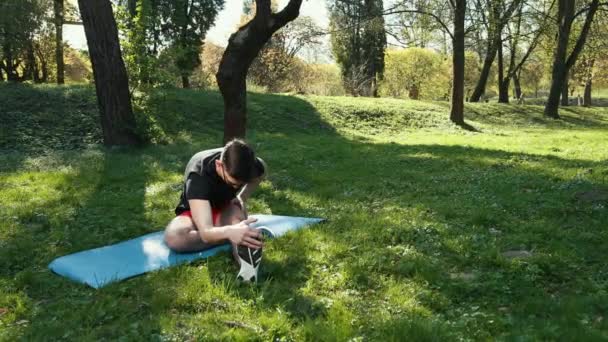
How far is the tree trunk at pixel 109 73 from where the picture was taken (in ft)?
37.3

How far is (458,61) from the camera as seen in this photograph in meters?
19.8

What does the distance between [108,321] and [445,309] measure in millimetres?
2489

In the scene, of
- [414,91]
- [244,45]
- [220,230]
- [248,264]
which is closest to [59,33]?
[244,45]

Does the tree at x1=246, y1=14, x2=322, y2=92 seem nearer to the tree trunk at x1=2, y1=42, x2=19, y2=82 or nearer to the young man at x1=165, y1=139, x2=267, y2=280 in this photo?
the tree trunk at x1=2, y1=42, x2=19, y2=82

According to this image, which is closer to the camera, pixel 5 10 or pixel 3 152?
pixel 3 152

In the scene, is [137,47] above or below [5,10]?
below

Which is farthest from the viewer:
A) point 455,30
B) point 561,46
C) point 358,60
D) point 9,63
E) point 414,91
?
point 414,91

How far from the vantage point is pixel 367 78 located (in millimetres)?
43062

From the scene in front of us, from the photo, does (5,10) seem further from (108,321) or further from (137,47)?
(108,321)

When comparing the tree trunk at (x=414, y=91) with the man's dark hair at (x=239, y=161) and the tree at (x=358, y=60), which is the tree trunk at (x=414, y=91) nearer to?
the tree at (x=358, y=60)

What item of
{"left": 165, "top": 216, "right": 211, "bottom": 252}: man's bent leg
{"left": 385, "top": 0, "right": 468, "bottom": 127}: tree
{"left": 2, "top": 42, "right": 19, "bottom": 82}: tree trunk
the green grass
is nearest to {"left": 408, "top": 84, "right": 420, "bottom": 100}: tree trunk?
{"left": 385, "top": 0, "right": 468, "bottom": 127}: tree

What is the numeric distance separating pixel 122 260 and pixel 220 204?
3.60 ft

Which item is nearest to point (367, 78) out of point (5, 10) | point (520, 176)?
point (5, 10)

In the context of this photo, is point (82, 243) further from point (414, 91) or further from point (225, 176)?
point (414, 91)
